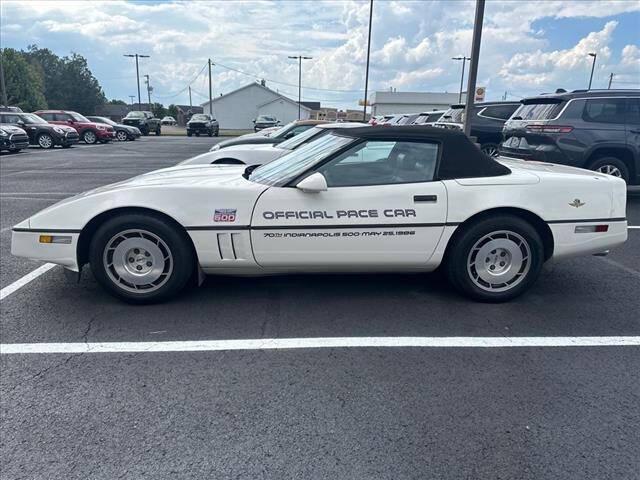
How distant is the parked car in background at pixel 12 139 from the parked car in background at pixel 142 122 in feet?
62.9

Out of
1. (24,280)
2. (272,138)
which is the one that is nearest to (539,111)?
(272,138)

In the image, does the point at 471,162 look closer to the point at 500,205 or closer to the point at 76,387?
the point at 500,205

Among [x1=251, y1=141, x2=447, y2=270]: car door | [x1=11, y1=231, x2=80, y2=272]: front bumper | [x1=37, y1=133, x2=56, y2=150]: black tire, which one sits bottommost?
[x1=37, y1=133, x2=56, y2=150]: black tire

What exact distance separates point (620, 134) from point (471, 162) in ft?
18.2

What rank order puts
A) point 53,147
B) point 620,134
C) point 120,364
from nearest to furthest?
point 120,364 → point 620,134 → point 53,147

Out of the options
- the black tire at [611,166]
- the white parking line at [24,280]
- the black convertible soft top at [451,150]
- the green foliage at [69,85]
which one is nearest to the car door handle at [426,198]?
the black convertible soft top at [451,150]

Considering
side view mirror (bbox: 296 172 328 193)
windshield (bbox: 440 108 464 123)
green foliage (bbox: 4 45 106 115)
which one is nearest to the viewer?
side view mirror (bbox: 296 172 328 193)

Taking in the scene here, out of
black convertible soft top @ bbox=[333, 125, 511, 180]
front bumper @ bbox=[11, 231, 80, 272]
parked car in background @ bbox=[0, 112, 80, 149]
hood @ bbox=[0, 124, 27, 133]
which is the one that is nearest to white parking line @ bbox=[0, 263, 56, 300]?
front bumper @ bbox=[11, 231, 80, 272]

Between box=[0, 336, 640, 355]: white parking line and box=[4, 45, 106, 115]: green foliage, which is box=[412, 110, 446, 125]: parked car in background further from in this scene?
box=[4, 45, 106, 115]: green foliage

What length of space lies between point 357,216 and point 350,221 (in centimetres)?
6

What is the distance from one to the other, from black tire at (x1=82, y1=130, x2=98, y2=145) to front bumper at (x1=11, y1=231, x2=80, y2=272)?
24.1 meters

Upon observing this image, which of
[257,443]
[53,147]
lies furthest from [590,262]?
[53,147]

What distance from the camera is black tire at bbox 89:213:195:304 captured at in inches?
141

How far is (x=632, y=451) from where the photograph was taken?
2.21 meters
